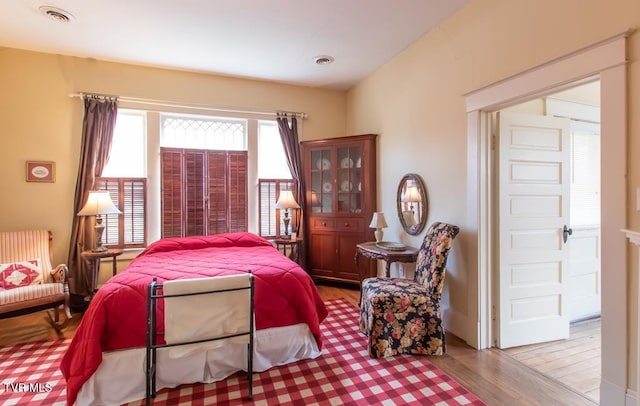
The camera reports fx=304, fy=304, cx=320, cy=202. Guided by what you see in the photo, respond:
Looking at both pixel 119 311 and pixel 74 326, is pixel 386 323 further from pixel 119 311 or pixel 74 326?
pixel 74 326

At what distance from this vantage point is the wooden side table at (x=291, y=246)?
4.06m

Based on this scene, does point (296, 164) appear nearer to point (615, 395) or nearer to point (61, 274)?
point (61, 274)

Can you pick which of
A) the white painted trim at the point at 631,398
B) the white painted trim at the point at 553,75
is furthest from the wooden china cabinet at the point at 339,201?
the white painted trim at the point at 631,398

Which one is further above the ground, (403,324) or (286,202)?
(286,202)

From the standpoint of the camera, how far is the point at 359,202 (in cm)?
411

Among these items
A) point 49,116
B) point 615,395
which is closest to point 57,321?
point 49,116

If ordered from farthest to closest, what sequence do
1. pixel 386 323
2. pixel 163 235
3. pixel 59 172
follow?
1. pixel 163 235
2. pixel 59 172
3. pixel 386 323

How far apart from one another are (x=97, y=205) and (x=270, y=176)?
6.81 feet

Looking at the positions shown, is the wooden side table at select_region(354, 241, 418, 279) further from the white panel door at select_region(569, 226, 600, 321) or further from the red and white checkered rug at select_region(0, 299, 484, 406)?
the white panel door at select_region(569, 226, 600, 321)

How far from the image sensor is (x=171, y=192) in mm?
3883

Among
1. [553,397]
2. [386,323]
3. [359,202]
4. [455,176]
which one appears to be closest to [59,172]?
[359,202]

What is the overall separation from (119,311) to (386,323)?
1.86 metres

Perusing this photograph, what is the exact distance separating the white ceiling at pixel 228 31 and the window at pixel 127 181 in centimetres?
80

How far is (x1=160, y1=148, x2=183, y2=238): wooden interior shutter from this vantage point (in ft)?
12.7
